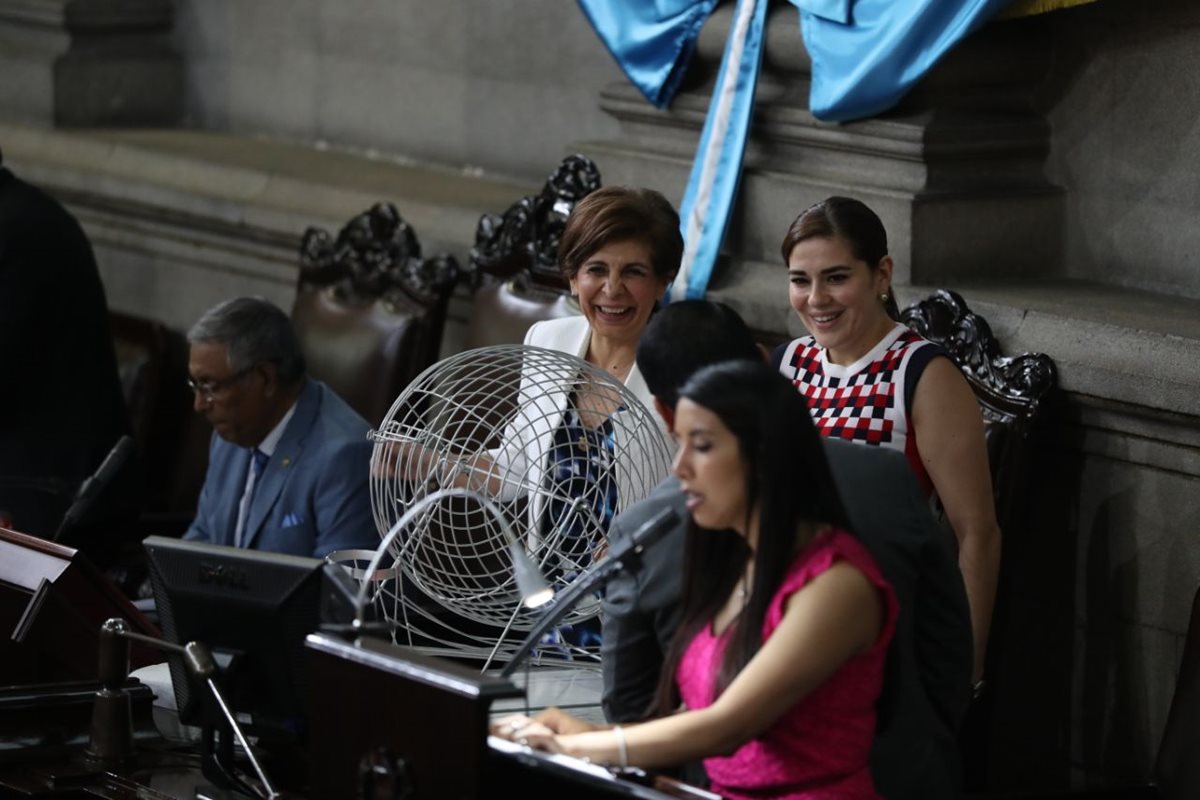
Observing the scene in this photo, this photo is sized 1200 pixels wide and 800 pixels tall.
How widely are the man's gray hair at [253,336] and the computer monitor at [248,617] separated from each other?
4.50ft

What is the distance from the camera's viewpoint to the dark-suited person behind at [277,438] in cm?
469

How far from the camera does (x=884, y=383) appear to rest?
379cm

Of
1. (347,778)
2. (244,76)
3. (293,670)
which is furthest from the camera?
(244,76)

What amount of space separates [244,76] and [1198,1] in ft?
13.6

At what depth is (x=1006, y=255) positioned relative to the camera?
4910mm

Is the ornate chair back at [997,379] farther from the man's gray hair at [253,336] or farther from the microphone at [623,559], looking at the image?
the microphone at [623,559]

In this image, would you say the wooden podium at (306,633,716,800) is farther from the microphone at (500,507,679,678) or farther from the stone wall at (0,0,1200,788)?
the stone wall at (0,0,1200,788)

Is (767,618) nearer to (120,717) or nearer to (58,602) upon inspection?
(120,717)

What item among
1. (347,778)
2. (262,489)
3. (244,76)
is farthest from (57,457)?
(347,778)

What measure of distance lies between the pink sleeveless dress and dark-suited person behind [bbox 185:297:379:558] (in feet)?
6.13

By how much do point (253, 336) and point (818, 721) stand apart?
7.47ft

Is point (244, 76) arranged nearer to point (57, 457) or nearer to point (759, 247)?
point (57, 457)

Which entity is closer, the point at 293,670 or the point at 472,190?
the point at 293,670

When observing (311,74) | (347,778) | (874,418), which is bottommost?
(347,778)
